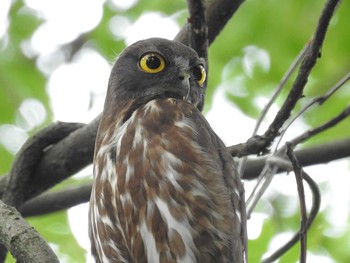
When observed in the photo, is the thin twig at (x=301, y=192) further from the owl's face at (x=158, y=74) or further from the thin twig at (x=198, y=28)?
the owl's face at (x=158, y=74)

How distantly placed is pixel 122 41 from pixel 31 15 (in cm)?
88

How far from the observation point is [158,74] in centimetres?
433

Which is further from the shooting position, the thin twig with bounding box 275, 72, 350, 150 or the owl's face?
the owl's face

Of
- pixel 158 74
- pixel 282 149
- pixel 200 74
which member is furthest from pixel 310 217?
pixel 158 74

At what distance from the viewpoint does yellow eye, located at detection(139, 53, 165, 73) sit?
435 cm

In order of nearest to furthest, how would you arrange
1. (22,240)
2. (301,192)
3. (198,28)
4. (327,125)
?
1. (22,240)
2. (301,192)
3. (327,125)
4. (198,28)

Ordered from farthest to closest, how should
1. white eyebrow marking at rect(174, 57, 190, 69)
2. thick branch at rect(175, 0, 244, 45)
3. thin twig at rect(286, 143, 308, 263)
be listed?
white eyebrow marking at rect(174, 57, 190, 69) < thick branch at rect(175, 0, 244, 45) < thin twig at rect(286, 143, 308, 263)

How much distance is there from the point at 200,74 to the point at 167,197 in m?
1.09

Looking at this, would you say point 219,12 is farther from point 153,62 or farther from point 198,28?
point 153,62

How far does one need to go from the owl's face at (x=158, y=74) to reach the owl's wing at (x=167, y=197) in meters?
0.44

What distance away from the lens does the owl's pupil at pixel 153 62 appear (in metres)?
4.36

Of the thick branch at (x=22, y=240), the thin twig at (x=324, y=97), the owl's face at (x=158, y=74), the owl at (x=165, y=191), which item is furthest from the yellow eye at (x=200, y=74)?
the thick branch at (x=22, y=240)

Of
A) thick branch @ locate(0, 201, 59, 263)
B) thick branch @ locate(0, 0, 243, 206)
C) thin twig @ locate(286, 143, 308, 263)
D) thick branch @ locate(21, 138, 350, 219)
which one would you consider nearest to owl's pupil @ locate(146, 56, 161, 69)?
thick branch @ locate(0, 0, 243, 206)

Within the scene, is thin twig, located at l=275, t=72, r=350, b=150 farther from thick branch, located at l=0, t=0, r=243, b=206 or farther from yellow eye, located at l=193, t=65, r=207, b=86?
yellow eye, located at l=193, t=65, r=207, b=86
